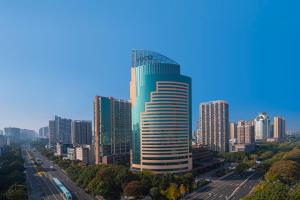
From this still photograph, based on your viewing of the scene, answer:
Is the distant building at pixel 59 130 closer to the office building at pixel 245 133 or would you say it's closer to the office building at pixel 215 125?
the office building at pixel 215 125

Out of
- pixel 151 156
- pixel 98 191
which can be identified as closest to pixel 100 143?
pixel 151 156

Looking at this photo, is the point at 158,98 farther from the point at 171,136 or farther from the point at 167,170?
the point at 167,170

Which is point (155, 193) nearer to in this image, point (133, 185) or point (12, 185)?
point (133, 185)

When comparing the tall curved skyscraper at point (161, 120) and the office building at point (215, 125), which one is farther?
the office building at point (215, 125)

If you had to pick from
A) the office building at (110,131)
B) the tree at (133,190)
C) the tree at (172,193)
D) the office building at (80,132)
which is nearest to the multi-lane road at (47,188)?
the tree at (133,190)

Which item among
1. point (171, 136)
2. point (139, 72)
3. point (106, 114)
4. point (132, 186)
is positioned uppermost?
point (139, 72)
